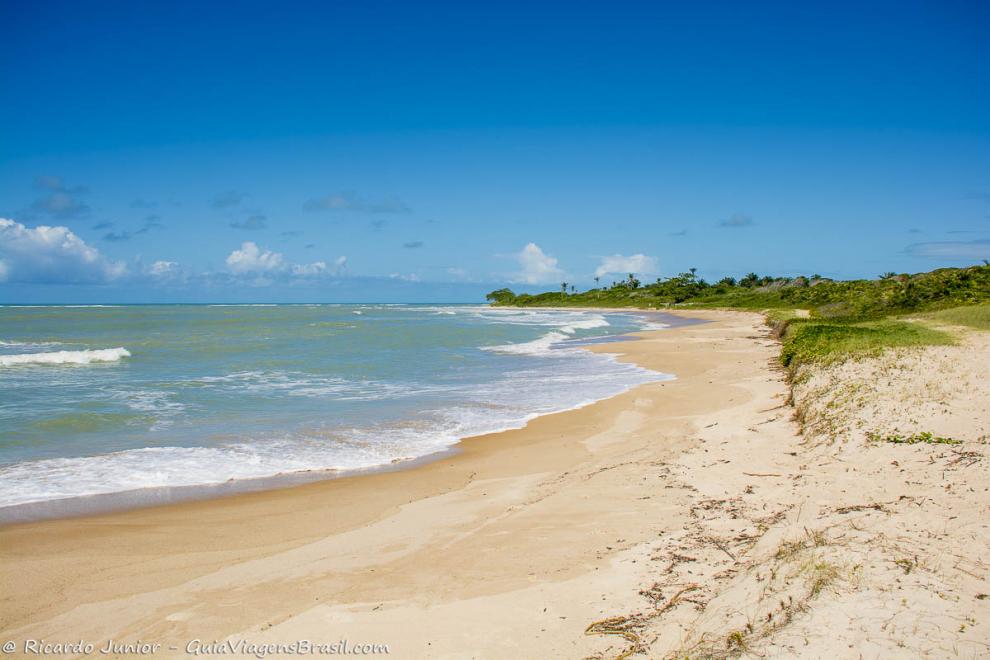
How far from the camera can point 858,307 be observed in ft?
115

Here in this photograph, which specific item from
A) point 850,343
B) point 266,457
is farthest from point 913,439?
point 266,457

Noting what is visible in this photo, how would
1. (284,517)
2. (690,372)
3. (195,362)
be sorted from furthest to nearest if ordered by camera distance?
(195,362)
(690,372)
(284,517)

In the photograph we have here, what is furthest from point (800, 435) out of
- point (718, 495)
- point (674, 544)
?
point (674, 544)

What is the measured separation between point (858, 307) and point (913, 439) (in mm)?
32484

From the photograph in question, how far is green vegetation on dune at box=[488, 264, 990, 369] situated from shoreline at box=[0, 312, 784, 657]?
28.1 feet

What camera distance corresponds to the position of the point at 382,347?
1216 inches

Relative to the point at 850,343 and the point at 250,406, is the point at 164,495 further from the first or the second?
the point at 850,343

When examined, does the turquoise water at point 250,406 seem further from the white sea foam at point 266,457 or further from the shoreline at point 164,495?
the shoreline at point 164,495

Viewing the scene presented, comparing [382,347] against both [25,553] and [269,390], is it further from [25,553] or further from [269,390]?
[25,553]

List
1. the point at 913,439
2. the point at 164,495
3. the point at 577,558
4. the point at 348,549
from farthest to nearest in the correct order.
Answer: the point at 164,495 → the point at 913,439 → the point at 348,549 → the point at 577,558

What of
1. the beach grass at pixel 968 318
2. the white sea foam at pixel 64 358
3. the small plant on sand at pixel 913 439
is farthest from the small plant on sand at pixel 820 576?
the white sea foam at pixel 64 358

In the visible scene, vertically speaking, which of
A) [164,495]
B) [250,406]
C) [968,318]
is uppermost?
[968,318]

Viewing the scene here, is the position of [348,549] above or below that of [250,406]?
below

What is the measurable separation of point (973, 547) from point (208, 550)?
7223 mm
